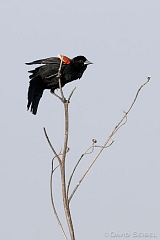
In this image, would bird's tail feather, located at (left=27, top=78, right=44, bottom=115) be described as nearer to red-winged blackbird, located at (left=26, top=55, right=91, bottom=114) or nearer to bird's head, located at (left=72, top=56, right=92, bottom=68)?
red-winged blackbird, located at (left=26, top=55, right=91, bottom=114)

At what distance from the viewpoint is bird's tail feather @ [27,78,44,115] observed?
384 cm

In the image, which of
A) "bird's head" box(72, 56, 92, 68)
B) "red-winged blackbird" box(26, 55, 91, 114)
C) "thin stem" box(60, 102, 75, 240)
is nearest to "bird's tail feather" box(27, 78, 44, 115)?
"red-winged blackbird" box(26, 55, 91, 114)

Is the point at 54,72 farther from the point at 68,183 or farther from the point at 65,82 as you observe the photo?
the point at 68,183

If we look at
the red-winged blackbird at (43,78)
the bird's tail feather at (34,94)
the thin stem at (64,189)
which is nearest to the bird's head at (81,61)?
the red-winged blackbird at (43,78)

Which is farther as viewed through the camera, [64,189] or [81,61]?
[81,61]

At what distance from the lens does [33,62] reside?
4.03 meters

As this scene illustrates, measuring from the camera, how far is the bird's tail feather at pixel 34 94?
3.84 meters

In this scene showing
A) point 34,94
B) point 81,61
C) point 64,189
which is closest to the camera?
point 64,189

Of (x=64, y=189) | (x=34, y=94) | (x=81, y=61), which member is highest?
(x=81, y=61)

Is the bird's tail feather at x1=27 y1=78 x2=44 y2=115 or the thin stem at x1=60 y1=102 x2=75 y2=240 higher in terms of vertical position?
the bird's tail feather at x1=27 y1=78 x2=44 y2=115

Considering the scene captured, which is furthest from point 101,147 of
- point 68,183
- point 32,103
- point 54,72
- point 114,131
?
point 54,72

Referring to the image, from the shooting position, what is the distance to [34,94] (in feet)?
13.3

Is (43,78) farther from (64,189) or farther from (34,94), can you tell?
(64,189)

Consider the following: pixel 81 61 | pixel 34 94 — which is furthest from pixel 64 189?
pixel 81 61
